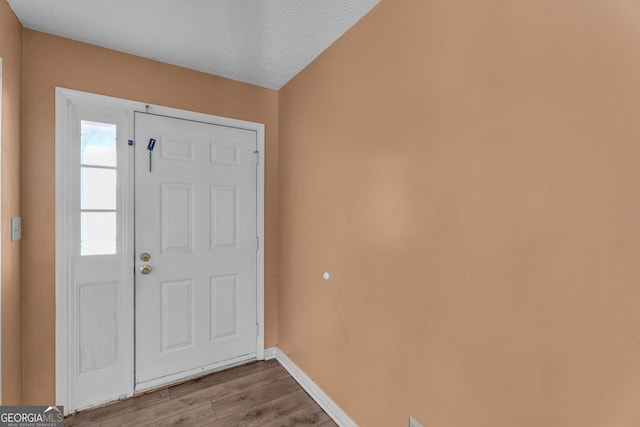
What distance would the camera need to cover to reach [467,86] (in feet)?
3.69

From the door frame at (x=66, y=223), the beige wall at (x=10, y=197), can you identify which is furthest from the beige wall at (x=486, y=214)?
the beige wall at (x=10, y=197)

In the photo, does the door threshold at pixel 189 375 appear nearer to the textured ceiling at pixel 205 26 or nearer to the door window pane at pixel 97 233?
the door window pane at pixel 97 233

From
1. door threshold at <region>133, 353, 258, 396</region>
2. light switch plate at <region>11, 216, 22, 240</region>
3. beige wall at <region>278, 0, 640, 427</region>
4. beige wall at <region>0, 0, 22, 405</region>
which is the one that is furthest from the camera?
door threshold at <region>133, 353, 258, 396</region>

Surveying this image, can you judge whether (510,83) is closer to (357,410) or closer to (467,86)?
(467,86)

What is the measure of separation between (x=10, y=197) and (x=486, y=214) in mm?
2372

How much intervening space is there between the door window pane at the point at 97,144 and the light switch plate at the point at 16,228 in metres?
0.49

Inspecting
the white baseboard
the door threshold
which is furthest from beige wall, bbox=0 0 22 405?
the white baseboard

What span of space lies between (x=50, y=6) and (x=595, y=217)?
2694mm

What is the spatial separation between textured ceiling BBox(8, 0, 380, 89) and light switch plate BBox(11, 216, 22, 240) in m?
1.18

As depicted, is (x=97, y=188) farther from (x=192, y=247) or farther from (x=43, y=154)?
(x=192, y=247)

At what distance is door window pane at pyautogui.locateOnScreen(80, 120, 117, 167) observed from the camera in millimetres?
1912

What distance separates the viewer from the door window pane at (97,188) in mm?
1906

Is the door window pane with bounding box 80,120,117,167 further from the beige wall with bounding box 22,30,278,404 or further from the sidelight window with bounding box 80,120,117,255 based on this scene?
the beige wall with bounding box 22,30,278,404

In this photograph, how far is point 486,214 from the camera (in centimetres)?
106
